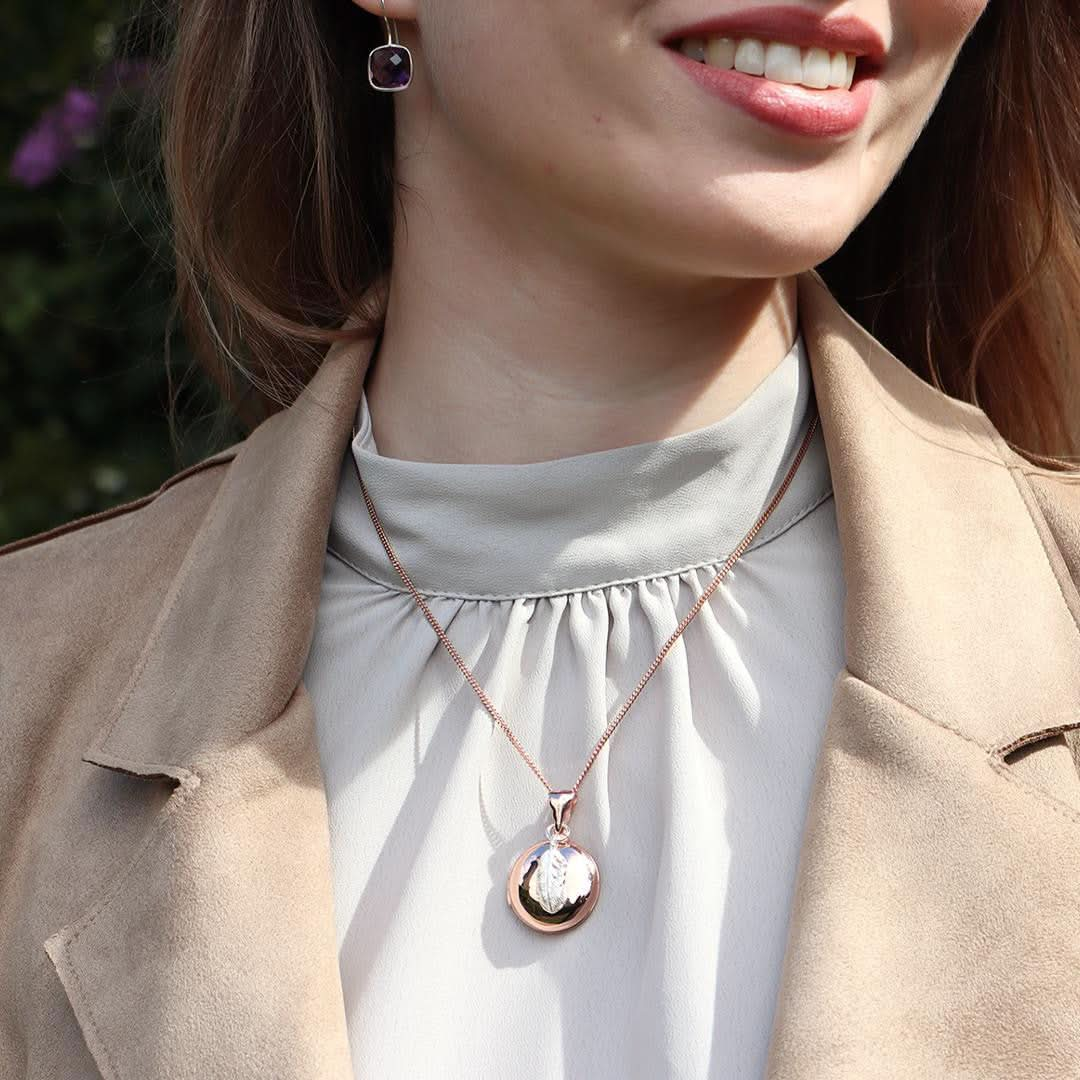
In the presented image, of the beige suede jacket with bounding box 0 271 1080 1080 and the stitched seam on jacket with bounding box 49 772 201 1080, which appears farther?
the stitched seam on jacket with bounding box 49 772 201 1080

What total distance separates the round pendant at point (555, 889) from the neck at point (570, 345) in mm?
436

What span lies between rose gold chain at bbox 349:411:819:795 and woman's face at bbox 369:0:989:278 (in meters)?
0.26

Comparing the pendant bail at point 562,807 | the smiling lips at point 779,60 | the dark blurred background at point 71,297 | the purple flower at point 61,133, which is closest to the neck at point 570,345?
the smiling lips at point 779,60

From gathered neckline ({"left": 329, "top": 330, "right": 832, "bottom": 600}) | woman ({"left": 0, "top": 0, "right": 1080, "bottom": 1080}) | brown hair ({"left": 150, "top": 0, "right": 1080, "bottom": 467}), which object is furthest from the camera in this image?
brown hair ({"left": 150, "top": 0, "right": 1080, "bottom": 467})

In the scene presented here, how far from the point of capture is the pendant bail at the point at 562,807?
1.68 meters

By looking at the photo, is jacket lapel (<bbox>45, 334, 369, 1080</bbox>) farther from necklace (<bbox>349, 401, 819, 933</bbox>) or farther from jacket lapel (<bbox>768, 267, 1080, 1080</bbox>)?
jacket lapel (<bbox>768, 267, 1080, 1080</bbox>)

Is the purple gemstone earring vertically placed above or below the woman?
above

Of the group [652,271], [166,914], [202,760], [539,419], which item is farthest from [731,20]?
[166,914]

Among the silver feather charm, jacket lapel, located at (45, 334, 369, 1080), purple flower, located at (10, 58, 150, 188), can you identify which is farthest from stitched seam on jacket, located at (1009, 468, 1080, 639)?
purple flower, located at (10, 58, 150, 188)

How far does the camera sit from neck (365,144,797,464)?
1817 mm

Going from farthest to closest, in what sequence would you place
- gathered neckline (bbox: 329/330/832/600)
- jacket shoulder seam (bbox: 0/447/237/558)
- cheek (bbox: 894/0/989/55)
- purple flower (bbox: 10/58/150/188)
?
1. purple flower (bbox: 10/58/150/188)
2. jacket shoulder seam (bbox: 0/447/237/558)
3. gathered neckline (bbox: 329/330/832/600)
4. cheek (bbox: 894/0/989/55)

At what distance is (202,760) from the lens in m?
1.76

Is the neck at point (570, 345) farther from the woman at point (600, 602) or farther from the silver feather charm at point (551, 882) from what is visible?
the silver feather charm at point (551, 882)

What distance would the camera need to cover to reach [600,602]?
5.93 ft
